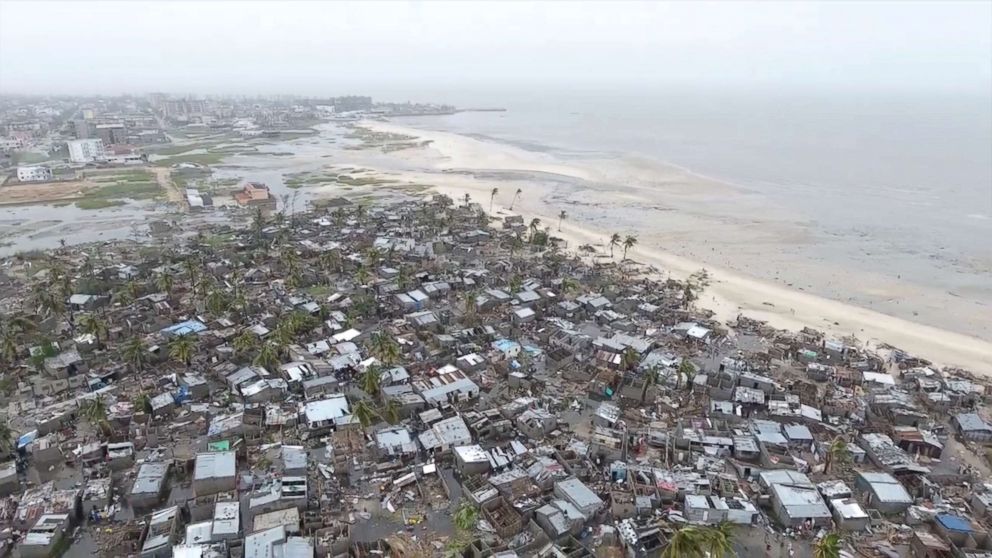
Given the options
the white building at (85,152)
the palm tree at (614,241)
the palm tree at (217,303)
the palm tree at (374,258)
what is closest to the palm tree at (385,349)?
the palm tree at (217,303)

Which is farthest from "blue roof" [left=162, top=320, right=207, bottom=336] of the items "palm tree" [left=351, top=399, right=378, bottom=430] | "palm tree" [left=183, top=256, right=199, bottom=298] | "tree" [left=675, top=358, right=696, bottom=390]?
"tree" [left=675, top=358, right=696, bottom=390]

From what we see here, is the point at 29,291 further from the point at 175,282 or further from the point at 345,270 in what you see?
the point at 345,270

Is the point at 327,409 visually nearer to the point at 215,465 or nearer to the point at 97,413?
the point at 215,465

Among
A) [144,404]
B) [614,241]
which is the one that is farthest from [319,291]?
[614,241]

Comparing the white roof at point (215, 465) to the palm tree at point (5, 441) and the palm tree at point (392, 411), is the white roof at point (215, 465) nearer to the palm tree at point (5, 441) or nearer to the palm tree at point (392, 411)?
the palm tree at point (392, 411)

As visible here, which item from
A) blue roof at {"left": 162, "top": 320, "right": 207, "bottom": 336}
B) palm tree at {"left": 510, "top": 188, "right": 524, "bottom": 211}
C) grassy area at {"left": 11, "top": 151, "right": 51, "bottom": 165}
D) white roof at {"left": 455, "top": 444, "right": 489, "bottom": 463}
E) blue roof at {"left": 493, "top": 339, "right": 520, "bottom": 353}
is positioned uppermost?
grassy area at {"left": 11, "top": 151, "right": 51, "bottom": 165}

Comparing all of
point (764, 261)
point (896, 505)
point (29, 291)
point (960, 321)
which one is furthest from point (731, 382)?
point (29, 291)

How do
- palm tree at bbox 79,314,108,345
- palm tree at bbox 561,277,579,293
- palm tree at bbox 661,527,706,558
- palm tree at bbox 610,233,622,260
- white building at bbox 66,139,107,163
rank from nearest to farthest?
palm tree at bbox 661,527,706,558
palm tree at bbox 79,314,108,345
palm tree at bbox 561,277,579,293
palm tree at bbox 610,233,622,260
white building at bbox 66,139,107,163

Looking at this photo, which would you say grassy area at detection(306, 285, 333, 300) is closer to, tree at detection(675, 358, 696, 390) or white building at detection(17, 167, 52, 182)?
tree at detection(675, 358, 696, 390)
